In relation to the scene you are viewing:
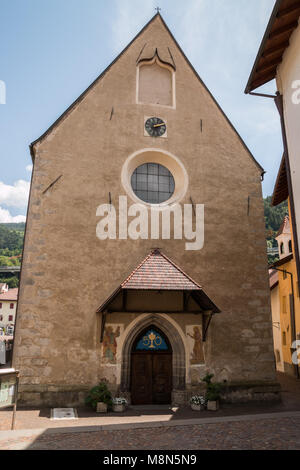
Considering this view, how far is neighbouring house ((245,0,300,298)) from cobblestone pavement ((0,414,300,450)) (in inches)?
126

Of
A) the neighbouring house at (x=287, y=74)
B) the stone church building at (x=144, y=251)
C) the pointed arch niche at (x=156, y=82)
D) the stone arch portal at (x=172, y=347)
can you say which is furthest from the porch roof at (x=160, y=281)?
the pointed arch niche at (x=156, y=82)

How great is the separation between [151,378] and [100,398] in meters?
1.79

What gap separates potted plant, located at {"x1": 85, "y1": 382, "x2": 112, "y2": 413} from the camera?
9.85m

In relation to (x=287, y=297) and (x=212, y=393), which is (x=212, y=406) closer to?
(x=212, y=393)

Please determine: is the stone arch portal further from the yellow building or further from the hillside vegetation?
the hillside vegetation

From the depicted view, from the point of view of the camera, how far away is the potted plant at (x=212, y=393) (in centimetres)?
1035

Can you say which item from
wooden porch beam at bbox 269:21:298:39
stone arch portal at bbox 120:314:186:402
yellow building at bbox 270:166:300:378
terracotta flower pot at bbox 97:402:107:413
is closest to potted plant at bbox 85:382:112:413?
terracotta flower pot at bbox 97:402:107:413

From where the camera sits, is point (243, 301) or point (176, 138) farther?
point (176, 138)

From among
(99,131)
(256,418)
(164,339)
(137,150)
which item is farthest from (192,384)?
(99,131)

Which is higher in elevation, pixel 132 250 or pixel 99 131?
pixel 99 131

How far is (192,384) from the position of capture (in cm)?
1108

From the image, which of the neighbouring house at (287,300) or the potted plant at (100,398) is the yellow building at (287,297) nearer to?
the neighbouring house at (287,300)

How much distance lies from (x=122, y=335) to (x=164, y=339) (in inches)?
55.4
